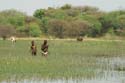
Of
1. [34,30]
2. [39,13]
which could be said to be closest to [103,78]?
[34,30]

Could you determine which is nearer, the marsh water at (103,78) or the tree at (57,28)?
the marsh water at (103,78)

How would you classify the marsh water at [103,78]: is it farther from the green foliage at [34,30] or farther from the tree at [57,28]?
the tree at [57,28]

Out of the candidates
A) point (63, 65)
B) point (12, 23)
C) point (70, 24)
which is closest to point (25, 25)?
point (12, 23)

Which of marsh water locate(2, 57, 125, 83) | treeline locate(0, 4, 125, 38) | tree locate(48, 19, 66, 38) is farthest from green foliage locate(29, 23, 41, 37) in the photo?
marsh water locate(2, 57, 125, 83)

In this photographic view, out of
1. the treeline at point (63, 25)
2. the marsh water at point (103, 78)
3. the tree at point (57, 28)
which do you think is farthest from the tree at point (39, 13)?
the marsh water at point (103, 78)

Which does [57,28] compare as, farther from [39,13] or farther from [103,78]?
[103,78]

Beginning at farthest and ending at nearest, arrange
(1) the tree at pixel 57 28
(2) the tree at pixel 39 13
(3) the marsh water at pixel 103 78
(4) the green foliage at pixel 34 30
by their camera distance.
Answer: (2) the tree at pixel 39 13 < (1) the tree at pixel 57 28 < (4) the green foliage at pixel 34 30 < (3) the marsh water at pixel 103 78

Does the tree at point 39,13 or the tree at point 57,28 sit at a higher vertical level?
the tree at point 39,13

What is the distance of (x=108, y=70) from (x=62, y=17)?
57.3 meters

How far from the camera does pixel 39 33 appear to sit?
Result: 69.8 meters

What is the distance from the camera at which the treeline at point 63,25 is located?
69.9m

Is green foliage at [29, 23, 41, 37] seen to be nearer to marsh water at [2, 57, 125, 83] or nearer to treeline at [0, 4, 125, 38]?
treeline at [0, 4, 125, 38]

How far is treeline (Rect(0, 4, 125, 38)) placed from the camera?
69.9 m

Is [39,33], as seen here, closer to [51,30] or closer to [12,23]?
[51,30]
